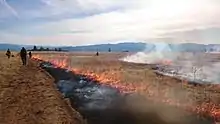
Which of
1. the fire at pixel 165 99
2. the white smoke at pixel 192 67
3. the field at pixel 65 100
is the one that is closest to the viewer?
the field at pixel 65 100

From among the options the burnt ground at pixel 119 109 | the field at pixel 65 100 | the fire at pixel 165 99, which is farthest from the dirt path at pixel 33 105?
the fire at pixel 165 99

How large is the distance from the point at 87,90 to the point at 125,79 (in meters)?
8.11

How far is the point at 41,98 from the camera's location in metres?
32.1

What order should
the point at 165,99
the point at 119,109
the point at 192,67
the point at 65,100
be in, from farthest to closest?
the point at 192,67
the point at 65,100
the point at 165,99
the point at 119,109

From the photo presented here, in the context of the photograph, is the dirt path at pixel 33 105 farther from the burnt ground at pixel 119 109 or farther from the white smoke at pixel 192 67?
the white smoke at pixel 192 67

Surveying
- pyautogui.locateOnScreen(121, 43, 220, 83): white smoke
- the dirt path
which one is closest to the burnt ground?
the dirt path

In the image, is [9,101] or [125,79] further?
[125,79]

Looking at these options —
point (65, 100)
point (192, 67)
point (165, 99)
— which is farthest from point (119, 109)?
point (192, 67)

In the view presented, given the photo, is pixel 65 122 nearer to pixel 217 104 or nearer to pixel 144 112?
pixel 144 112

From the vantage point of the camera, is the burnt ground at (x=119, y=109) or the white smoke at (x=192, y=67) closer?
the burnt ground at (x=119, y=109)

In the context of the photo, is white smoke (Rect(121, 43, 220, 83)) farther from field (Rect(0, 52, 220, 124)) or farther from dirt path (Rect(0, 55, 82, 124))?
dirt path (Rect(0, 55, 82, 124))

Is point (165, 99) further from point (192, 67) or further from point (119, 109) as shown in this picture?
point (192, 67)

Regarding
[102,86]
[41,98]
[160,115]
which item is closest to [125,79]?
[102,86]

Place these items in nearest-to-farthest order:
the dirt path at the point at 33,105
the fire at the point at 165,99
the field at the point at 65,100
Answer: the dirt path at the point at 33,105 < the field at the point at 65,100 < the fire at the point at 165,99
